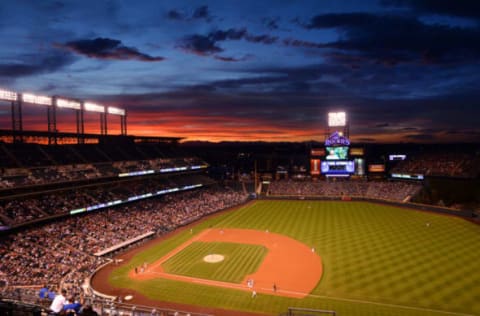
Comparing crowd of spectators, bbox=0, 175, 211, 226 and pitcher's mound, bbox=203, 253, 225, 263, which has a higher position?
crowd of spectators, bbox=0, 175, 211, 226

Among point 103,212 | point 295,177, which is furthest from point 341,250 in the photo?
point 295,177

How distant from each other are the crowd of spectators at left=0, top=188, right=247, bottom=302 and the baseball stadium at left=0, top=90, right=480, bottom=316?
16cm

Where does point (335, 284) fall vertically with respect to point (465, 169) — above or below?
below

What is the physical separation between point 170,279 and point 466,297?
73.0ft

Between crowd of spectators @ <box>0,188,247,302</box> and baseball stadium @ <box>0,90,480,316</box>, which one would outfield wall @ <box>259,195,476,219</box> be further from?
crowd of spectators @ <box>0,188,247,302</box>

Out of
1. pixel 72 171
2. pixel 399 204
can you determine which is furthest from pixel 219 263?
pixel 399 204

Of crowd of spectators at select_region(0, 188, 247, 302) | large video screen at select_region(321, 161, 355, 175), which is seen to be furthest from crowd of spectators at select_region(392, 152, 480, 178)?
crowd of spectators at select_region(0, 188, 247, 302)

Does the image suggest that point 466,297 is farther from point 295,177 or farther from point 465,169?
point 295,177

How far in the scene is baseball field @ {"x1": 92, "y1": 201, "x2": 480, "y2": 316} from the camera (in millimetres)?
22484

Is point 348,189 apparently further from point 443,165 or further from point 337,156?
point 443,165

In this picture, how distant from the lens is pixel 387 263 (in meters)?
29.1

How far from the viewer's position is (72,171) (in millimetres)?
42219

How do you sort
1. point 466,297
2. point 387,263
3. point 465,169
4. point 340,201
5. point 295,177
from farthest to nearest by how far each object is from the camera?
point 295,177, point 340,201, point 465,169, point 387,263, point 466,297

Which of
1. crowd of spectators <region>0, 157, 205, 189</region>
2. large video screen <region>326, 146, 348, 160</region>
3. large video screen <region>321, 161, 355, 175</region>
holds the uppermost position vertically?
large video screen <region>326, 146, 348, 160</region>
